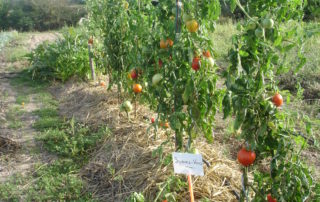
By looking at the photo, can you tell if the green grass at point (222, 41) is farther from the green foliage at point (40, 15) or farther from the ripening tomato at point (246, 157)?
the green foliage at point (40, 15)

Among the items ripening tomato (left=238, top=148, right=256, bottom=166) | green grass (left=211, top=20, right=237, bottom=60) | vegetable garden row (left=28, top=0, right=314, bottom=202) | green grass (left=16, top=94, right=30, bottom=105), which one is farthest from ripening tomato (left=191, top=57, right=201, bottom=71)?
green grass (left=211, top=20, right=237, bottom=60)

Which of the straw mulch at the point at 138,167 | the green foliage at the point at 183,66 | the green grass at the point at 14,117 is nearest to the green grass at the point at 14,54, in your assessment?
the green grass at the point at 14,117

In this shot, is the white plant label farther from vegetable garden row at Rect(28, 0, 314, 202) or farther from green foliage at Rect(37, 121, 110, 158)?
green foliage at Rect(37, 121, 110, 158)

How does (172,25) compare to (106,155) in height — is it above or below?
above

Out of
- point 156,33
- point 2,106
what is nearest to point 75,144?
point 156,33

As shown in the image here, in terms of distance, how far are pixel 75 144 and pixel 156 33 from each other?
162 centimetres

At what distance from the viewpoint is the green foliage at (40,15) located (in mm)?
17641

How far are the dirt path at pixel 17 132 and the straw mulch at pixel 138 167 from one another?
658 mm

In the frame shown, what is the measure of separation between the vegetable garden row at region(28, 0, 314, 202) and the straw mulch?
0.35m

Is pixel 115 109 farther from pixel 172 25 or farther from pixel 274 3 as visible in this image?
pixel 274 3

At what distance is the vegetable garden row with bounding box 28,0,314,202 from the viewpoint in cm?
162

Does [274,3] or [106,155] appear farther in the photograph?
[106,155]

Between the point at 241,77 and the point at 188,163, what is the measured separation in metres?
0.69

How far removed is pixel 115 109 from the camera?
13.7 feet
